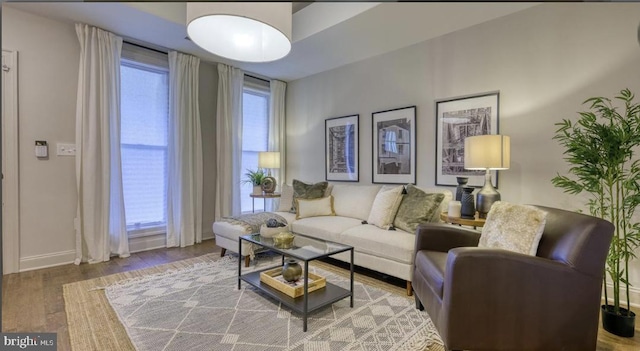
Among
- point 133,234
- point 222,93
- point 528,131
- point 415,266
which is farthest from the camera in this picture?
point 222,93

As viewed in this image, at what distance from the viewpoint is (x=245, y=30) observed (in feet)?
7.27

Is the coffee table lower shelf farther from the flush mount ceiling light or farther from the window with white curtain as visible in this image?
the window with white curtain

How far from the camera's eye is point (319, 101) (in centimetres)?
457

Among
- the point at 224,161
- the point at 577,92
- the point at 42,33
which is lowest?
the point at 224,161

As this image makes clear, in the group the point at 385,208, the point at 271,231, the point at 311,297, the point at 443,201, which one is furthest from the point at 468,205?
the point at 271,231

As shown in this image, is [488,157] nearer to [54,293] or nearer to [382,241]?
[382,241]

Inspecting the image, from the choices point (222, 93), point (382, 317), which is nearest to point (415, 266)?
point (382, 317)

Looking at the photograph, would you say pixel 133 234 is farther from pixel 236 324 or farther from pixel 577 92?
pixel 577 92

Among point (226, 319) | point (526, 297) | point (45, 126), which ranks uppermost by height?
point (45, 126)

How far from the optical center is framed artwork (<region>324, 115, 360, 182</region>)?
162 inches

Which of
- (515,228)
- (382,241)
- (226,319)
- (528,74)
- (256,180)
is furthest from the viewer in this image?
(256,180)

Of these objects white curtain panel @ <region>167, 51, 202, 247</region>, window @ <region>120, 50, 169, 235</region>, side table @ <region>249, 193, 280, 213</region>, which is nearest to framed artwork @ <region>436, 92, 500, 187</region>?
side table @ <region>249, 193, 280, 213</region>

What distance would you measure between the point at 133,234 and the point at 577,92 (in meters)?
4.72

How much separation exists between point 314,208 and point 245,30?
6.76 ft
